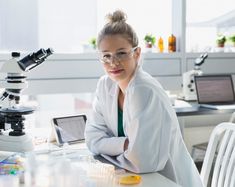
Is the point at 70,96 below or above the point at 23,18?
below

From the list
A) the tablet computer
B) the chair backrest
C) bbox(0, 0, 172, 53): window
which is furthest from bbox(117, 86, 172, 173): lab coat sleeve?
bbox(0, 0, 172, 53): window

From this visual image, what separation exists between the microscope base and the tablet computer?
0.95ft

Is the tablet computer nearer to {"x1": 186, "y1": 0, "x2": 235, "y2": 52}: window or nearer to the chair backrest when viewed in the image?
the chair backrest

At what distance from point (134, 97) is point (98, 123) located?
331mm

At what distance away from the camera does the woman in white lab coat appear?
1464 millimetres

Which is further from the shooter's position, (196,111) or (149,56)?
(149,56)

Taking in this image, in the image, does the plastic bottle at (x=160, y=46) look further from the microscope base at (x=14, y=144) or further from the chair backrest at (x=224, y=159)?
the microscope base at (x=14, y=144)

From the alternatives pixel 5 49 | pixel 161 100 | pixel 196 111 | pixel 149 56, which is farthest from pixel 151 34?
pixel 161 100

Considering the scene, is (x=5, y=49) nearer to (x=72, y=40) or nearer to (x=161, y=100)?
(x=72, y=40)

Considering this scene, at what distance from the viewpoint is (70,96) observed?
3.45 meters

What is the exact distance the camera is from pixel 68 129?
204cm

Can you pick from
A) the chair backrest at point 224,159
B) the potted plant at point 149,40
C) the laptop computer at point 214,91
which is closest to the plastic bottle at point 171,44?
the potted plant at point 149,40

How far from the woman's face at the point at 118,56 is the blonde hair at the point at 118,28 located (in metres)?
0.02

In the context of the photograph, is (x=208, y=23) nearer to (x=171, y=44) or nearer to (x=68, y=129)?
(x=171, y=44)
